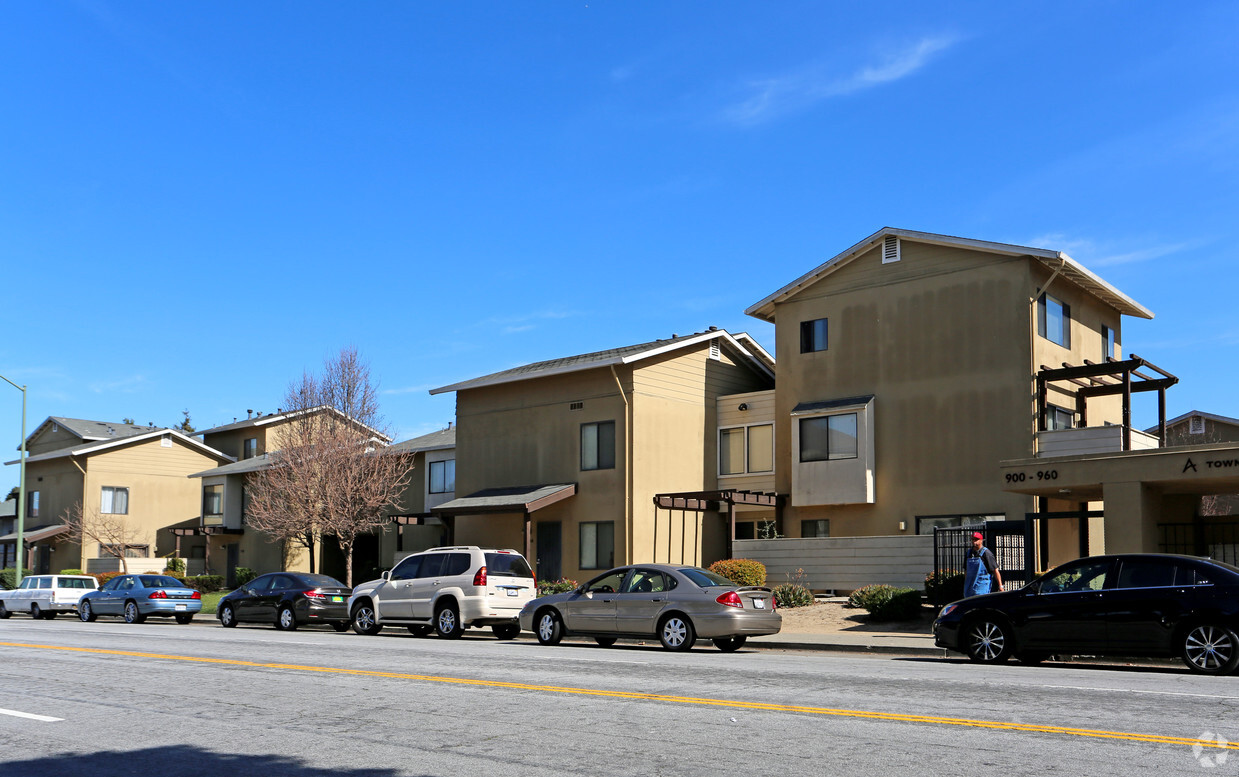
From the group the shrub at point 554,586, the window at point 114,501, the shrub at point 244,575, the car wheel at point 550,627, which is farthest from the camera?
the window at point 114,501

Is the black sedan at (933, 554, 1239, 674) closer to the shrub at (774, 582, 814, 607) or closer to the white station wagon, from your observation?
the shrub at (774, 582, 814, 607)

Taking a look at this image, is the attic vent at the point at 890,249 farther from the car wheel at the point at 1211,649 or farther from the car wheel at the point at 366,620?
the car wheel at the point at 1211,649

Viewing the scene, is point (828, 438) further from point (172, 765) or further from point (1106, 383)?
point (172, 765)

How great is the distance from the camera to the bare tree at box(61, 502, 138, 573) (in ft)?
167

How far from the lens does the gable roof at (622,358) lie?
104 ft

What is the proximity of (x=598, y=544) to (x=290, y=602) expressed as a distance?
9.71m

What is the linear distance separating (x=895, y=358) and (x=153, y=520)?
38912mm

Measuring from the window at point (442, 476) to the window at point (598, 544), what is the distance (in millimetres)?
9627

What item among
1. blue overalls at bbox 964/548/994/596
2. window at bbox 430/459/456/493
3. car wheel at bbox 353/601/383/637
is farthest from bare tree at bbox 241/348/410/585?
blue overalls at bbox 964/548/994/596

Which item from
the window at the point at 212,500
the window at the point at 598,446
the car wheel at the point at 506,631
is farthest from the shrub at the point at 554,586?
the window at the point at 212,500

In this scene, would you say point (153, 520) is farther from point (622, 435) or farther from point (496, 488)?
point (622, 435)

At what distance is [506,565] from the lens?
72.4 feet

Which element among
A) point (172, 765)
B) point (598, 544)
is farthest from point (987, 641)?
point (598, 544)

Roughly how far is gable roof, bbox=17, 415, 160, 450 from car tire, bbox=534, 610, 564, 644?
1634 inches
